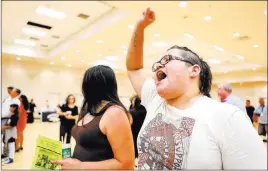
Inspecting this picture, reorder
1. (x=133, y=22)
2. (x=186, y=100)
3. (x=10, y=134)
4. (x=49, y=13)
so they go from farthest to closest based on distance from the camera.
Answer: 1. (x=49, y=13)
2. (x=133, y=22)
3. (x=10, y=134)
4. (x=186, y=100)

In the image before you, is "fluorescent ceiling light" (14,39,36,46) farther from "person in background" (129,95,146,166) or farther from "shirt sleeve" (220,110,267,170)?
"shirt sleeve" (220,110,267,170)

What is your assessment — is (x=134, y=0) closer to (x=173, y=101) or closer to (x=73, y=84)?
(x=173, y=101)

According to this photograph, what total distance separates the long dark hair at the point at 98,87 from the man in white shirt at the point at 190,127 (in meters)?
0.39

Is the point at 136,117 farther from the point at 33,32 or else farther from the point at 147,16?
the point at 33,32

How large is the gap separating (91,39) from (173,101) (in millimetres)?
8822

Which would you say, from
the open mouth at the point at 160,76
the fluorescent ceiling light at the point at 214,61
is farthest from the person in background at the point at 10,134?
the fluorescent ceiling light at the point at 214,61

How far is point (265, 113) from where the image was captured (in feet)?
24.4

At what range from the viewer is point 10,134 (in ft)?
15.5

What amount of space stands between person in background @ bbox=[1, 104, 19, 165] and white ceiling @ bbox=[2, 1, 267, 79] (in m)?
3.51

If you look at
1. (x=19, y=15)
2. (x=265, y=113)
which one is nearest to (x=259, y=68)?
(x=265, y=113)

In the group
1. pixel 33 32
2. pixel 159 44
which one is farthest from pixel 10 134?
pixel 159 44

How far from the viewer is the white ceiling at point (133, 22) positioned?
6031mm

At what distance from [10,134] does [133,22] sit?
4599 millimetres

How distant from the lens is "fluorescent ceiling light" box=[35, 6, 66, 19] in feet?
24.4
